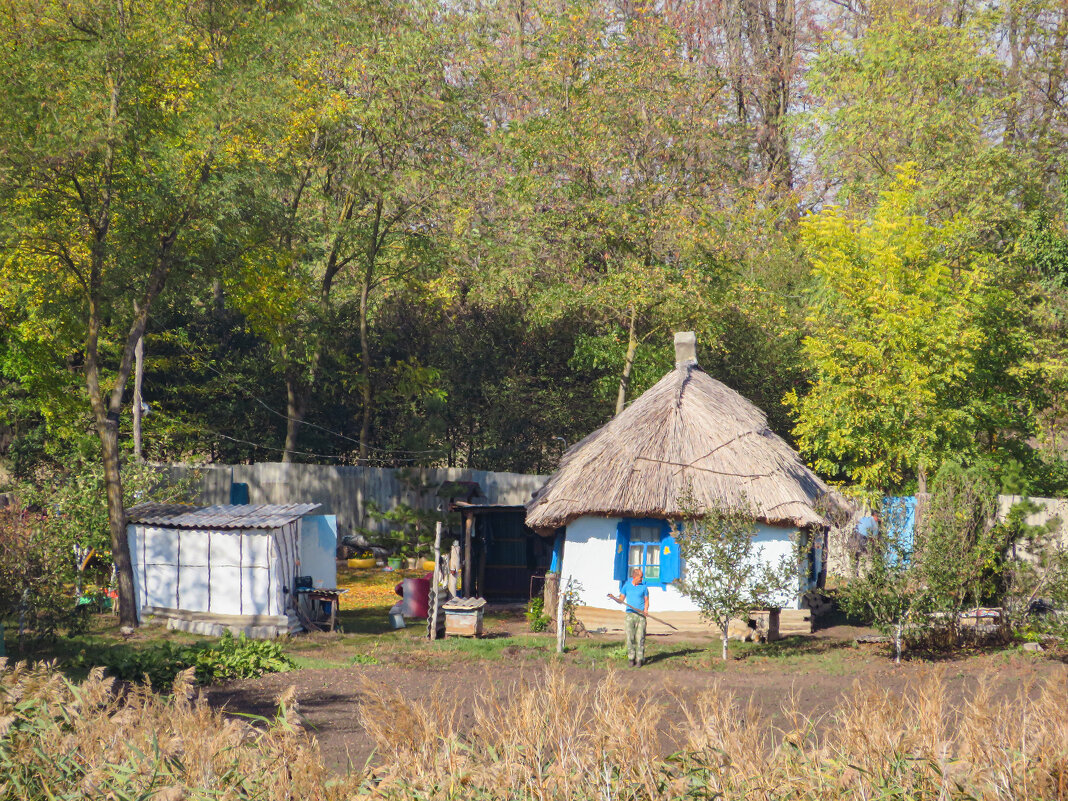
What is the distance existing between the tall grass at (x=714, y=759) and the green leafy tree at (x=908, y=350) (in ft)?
60.3

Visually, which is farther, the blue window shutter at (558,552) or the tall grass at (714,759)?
the blue window shutter at (558,552)

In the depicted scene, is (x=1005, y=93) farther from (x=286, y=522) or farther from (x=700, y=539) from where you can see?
(x=286, y=522)

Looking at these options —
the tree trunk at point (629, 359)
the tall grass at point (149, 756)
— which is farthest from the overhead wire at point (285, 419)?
the tall grass at point (149, 756)

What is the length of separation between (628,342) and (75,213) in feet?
62.1

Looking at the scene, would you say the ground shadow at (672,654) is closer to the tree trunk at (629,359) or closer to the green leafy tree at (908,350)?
the green leafy tree at (908,350)

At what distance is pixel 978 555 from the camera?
18531 millimetres

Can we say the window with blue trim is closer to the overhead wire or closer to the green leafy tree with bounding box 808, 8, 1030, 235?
the green leafy tree with bounding box 808, 8, 1030, 235

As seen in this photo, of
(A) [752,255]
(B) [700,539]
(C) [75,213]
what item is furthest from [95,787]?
(A) [752,255]

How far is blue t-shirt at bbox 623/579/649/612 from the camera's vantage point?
73.0 feet

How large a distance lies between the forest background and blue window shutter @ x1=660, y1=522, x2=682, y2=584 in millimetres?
7426

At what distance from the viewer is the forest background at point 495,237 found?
21609mm

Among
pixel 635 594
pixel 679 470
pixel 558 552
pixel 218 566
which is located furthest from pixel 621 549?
pixel 218 566

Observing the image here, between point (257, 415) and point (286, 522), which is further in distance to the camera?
point (257, 415)

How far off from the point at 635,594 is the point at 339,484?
14.3m
